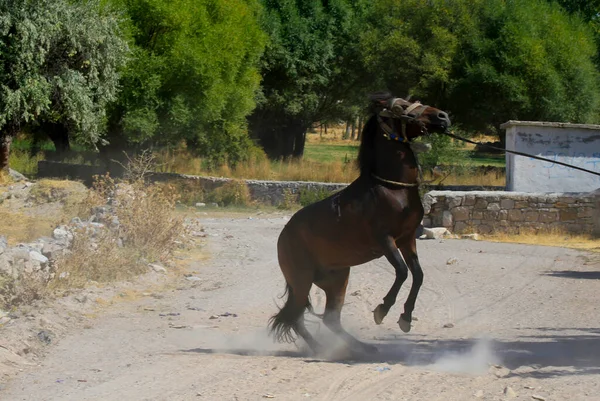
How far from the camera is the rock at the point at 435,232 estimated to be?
1873 centimetres

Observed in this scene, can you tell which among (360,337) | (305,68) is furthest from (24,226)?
(305,68)

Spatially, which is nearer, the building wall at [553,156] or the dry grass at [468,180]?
the building wall at [553,156]

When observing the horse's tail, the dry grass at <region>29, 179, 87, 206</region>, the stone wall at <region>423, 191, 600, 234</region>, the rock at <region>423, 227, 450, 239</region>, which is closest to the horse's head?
the horse's tail

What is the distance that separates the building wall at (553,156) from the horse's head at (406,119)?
14361 mm

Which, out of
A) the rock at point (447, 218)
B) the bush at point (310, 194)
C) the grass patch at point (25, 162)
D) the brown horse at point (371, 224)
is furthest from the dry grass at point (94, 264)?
the grass patch at point (25, 162)

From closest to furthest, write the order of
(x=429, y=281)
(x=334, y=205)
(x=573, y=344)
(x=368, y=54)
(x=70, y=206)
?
(x=334, y=205), (x=573, y=344), (x=429, y=281), (x=70, y=206), (x=368, y=54)

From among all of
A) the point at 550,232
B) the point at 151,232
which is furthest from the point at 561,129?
the point at 151,232

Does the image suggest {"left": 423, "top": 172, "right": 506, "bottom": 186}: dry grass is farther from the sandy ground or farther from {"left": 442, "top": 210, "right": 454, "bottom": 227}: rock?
the sandy ground

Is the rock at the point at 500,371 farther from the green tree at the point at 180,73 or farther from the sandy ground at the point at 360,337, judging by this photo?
the green tree at the point at 180,73

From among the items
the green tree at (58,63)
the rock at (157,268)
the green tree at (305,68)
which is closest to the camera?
the rock at (157,268)

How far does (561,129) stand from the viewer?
21641 mm

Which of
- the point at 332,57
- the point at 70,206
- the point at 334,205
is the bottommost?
the point at 70,206

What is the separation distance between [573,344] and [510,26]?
90.9 ft

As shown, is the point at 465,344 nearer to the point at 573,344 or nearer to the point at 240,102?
the point at 573,344
